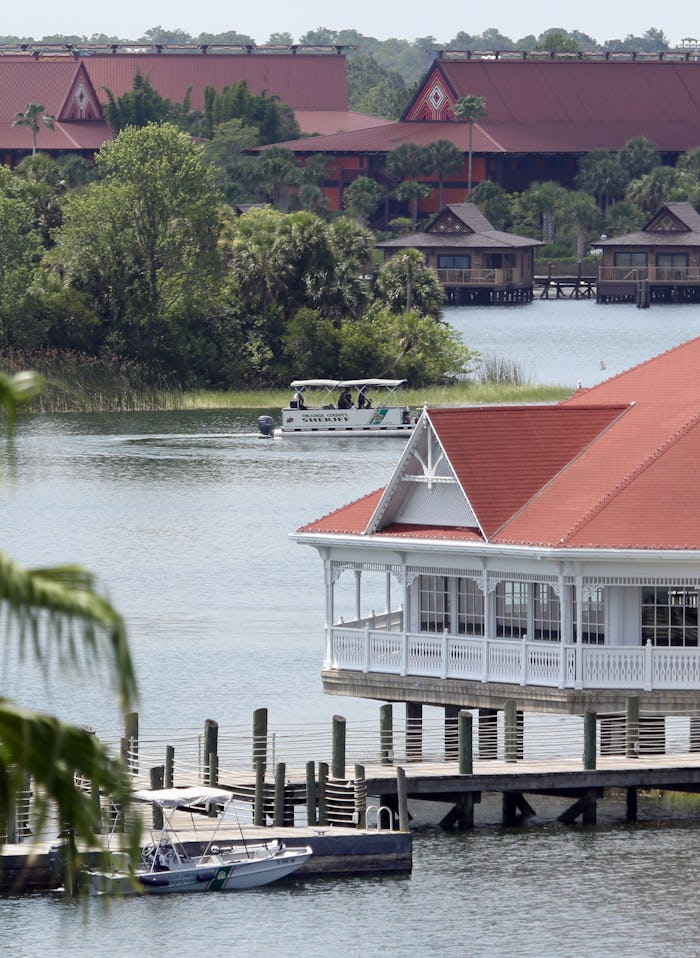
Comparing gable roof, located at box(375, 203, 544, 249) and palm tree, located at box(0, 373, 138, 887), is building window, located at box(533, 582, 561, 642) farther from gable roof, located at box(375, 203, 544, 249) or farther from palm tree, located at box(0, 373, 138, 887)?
gable roof, located at box(375, 203, 544, 249)

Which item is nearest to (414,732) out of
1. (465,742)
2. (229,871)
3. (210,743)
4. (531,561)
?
(210,743)

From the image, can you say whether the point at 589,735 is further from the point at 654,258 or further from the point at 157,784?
the point at 654,258

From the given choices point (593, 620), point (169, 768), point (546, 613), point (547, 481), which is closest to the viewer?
point (169, 768)

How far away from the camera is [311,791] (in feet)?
92.6

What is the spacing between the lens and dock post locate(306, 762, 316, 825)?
27.9 metres

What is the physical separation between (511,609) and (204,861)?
6.00 m

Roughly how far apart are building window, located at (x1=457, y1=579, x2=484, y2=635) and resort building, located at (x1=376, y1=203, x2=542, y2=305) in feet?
499

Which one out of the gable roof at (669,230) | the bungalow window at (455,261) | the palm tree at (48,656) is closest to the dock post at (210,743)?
the palm tree at (48,656)

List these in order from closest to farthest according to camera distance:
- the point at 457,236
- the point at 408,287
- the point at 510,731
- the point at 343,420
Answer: the point at 510,731 → the point at 343,420 → the point at 408,287 → the point at 457,236

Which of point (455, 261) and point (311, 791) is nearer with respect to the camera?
point (311, 791)

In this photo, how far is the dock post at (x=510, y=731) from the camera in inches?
1146

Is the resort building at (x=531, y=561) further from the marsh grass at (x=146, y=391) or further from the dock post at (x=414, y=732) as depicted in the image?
the marsh grass at (x=146, y=391)

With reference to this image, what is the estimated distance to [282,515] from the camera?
72.4 metres

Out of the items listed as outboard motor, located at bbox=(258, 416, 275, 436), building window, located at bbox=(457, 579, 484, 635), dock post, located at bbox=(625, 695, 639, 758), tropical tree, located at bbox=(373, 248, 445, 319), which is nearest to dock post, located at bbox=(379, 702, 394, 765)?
building window, located at bbox=(457, 579, 484, 635)
